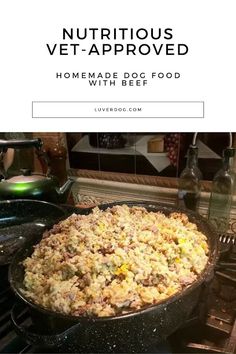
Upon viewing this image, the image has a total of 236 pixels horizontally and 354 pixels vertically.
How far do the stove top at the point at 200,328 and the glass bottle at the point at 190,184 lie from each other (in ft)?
1.42

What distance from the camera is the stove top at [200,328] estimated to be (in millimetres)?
509

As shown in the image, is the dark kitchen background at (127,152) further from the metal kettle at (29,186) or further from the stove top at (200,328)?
the stove top at (200,328)

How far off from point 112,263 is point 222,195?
22.9 inches

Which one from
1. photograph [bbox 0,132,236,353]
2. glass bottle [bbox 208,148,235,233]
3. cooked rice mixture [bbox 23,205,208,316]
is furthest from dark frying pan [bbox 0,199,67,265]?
glass bottle [bbox 208,148,235,233]

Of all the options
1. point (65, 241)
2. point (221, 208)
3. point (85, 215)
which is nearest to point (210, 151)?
point (221, 208)

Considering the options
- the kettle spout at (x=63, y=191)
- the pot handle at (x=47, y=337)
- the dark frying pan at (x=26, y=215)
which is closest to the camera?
the pot handle at (x=47, y=337)

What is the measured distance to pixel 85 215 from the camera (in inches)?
30.6

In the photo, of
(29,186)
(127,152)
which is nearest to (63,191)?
(29,186)

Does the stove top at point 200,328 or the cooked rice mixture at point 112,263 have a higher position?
the cooked rice mixture at point 112,263

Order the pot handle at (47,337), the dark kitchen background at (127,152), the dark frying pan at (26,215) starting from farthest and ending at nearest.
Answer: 1. the dark kitchen background at (127,152)
2. the dark frying pan at (26,215)
3. the pot handle at (47,337)
